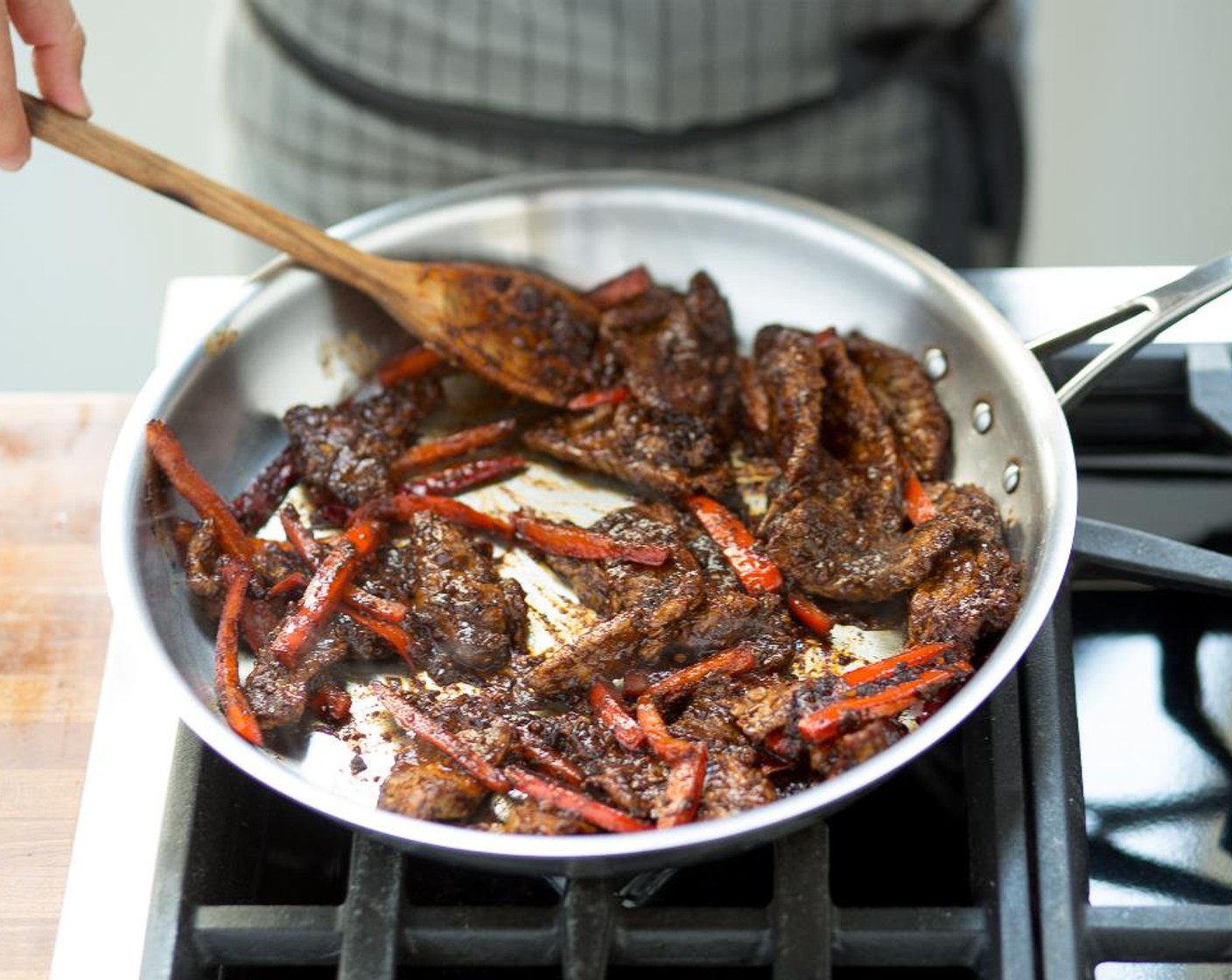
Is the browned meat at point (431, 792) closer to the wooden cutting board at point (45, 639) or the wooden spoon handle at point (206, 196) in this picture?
the wooden cutting board at point (45, 639)

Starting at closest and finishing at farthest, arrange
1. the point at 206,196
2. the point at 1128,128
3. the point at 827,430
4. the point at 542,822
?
the point at 542,822, the point at 206,196, the point at 827,430, the point at 1128,128

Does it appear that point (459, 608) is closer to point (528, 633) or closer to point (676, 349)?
point (528, 633)

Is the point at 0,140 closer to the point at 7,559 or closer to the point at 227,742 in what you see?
the point at 7,559

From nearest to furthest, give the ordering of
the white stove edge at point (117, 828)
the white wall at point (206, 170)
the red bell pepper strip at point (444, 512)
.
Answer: the white stove edge at point (117, 828), the red bell pepper strip at point (444, 512), the white wall at point (206, 170)

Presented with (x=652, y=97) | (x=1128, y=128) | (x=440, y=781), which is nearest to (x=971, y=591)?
(x=440, y=781)

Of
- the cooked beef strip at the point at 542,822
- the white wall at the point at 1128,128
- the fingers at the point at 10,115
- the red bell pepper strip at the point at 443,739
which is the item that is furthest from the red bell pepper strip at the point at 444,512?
the white wall at the point at 1128,128

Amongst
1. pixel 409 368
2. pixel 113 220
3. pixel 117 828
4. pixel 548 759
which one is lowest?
pixel 117 828
